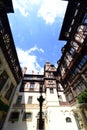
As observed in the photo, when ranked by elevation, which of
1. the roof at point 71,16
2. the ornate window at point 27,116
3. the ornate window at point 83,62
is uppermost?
the roof at point 71,16

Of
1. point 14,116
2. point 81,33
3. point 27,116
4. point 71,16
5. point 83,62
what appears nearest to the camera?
point 83,62

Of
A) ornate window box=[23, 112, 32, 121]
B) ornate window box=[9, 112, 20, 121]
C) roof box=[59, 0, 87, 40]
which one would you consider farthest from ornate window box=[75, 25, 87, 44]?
ornate window box=[9, 112, 20, 121]

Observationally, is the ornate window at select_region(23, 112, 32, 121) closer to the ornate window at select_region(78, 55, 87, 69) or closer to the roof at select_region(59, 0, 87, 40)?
the ornate window at select_region(78, 55, 87, 69)

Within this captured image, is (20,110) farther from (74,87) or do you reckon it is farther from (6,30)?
(6,30)

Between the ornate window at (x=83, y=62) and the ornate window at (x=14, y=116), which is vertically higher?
the ornate window at (x=83, y=62)

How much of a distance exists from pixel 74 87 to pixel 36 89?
9.33m

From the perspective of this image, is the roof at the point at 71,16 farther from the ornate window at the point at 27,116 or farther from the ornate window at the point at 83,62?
the ornate window at the point at 27,116

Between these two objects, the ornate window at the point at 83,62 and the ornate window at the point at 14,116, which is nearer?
the ornate window at the point at 83,62

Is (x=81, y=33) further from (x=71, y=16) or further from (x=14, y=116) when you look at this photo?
(x=14, y=116)

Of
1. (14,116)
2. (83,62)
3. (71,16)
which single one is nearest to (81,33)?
(71,16)

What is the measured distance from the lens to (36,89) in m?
22.6

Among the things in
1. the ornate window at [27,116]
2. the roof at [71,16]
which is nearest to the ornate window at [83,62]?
the roof at [71,16]

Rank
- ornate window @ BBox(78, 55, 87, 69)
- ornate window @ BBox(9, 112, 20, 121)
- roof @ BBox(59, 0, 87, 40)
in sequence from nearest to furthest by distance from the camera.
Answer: ornate window @ BBox(78, 55, 87, 69) < roof @ BBox(59, 0, 87, 40) < ornate window @ BBox(9, 112, 20, 121)

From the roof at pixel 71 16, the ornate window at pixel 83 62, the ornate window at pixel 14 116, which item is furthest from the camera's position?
the ornate window at pixel 14 116
